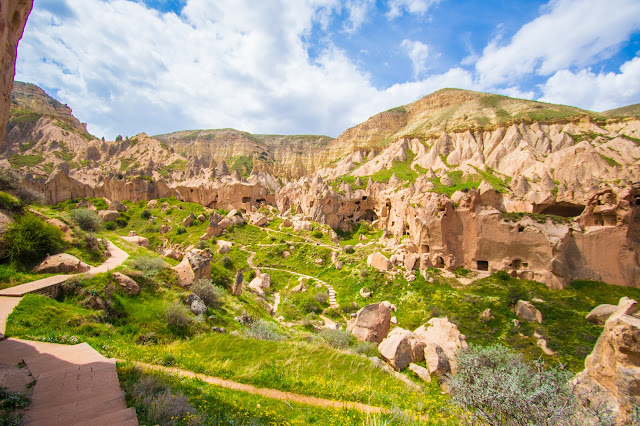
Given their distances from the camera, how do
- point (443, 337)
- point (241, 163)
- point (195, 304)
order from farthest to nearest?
point (241, 163) → point (443, 337) → point (195, 304)

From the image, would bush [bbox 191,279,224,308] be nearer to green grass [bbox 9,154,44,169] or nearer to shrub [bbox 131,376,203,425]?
shrub [bbox 131,376,203,425]

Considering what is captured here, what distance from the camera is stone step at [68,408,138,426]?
3.99 metres

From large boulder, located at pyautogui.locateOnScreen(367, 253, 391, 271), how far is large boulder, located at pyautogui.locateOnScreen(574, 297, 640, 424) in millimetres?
18838

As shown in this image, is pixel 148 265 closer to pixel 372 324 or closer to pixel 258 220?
pixel 372 324

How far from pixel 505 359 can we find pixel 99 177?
221 feet

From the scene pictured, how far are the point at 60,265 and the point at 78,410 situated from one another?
921 centimetres

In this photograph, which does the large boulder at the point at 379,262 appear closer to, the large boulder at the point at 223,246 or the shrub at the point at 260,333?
the shrub at the point at 260,333

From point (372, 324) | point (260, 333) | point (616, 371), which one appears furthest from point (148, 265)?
point (616, 371)

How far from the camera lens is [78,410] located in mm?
4316

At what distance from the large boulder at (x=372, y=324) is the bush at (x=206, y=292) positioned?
784cm

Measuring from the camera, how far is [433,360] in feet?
33.1

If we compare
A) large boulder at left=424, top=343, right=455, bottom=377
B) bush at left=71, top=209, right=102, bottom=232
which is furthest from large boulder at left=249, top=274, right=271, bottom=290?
large boulder at left=424, top=343, right=455, bottom=377

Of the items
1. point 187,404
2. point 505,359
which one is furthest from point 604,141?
point 187,404

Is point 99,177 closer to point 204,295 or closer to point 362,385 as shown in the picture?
point 204,295
